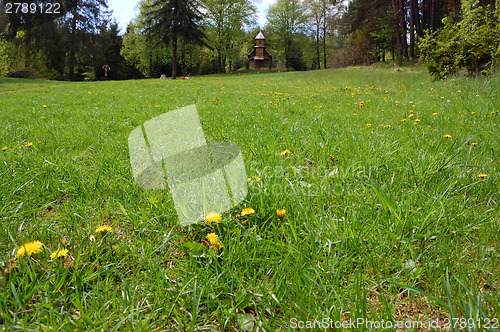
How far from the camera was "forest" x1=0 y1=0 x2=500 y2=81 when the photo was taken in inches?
384

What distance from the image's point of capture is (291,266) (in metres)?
1.28

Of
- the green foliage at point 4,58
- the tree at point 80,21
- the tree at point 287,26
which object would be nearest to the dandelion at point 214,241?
the tree at point 80,21

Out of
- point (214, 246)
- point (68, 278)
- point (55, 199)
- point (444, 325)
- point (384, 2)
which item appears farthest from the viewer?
point (384, 2)

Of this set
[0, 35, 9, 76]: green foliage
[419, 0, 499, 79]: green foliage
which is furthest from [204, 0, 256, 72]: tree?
[419, 0, 499, 79]: green foliage

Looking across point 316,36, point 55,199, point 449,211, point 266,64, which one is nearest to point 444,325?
point 449,211

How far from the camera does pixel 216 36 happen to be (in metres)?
44.5

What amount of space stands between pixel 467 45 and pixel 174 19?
2915cm

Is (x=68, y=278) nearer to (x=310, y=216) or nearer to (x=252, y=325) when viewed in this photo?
(x=252, y=325)

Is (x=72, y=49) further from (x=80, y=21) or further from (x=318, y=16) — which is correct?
(x=318, y=16)

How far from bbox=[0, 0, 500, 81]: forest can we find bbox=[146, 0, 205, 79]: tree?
109 mm

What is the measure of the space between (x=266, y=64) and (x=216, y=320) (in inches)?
2056

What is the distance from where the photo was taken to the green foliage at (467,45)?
344 inches

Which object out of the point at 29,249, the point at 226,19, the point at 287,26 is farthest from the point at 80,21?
the point at 29,249

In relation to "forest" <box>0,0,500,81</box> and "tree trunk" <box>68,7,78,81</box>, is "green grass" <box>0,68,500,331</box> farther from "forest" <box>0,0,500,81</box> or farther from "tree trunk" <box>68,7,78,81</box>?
"tree trunk" <box>68,7,78,81</box>
